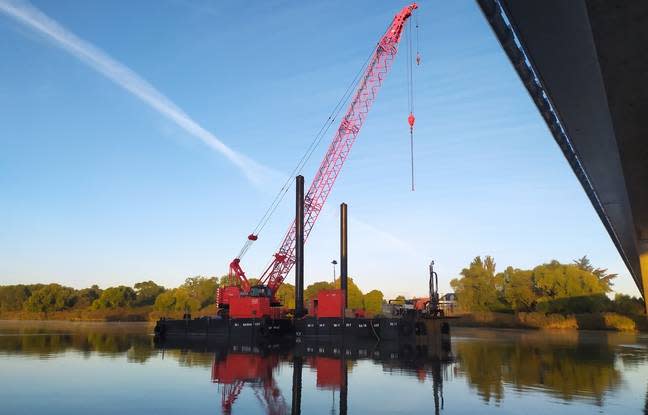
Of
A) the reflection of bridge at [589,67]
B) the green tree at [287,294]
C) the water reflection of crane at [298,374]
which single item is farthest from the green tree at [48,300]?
the reflection of bridge at [589,67]

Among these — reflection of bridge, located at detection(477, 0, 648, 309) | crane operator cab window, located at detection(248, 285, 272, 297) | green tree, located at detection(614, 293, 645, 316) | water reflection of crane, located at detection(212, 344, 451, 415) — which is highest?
reflection of bridge, located at detection(477, 0, 648, 309)

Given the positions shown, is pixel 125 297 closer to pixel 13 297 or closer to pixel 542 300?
pixel 13 297

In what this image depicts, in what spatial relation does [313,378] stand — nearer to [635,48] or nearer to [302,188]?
[635,48]

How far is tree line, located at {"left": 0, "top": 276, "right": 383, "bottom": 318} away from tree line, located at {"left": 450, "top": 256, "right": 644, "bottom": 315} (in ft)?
106

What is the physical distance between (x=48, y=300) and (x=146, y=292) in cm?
3195

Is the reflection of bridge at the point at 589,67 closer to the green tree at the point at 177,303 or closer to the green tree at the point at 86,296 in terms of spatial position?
the green tree at the point at 177,303

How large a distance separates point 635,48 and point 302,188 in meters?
50.2

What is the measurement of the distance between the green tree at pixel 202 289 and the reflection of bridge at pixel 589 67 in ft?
530

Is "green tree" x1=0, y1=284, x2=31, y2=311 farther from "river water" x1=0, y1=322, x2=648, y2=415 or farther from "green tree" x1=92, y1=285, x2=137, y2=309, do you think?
"river water" x1=0, y1=322, x2=648, y2=415

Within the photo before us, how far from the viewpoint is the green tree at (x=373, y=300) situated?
5242 inches

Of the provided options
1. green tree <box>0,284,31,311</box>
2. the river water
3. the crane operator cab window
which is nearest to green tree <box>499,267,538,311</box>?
the crane operator cab window

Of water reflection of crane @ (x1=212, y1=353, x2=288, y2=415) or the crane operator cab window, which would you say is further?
the crane operator cab window

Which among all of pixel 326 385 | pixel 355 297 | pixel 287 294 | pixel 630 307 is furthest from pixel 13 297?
pixel 326 385

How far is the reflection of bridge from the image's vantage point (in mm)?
10453
